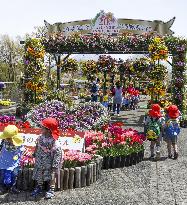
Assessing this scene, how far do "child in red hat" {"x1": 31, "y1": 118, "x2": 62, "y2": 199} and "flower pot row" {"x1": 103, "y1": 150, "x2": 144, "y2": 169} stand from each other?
91.0 inches

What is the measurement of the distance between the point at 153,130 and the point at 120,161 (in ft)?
4.98

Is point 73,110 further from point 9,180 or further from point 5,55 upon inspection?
point 5,55

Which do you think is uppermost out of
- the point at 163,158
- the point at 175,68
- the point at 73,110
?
the point at 175,68

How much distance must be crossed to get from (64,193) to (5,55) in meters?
42.1

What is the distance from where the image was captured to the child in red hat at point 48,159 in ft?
24.3

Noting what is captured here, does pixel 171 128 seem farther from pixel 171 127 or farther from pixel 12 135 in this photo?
pixel 12 135

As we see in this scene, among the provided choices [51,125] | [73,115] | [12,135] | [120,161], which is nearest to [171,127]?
[120,161]

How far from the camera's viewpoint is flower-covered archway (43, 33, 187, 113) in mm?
19844

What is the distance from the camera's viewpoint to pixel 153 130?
10.9 meters

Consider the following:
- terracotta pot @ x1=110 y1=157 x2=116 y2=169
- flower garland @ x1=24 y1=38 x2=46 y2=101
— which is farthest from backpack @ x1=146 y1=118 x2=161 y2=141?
flower garland @ x1=24 y1=38 x2=46 y2=101

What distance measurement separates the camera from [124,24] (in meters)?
21.7

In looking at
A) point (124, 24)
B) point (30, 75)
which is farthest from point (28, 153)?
point (124, 24)

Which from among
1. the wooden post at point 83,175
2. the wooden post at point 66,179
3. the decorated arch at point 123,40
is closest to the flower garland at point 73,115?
the wooden post at point 83,175

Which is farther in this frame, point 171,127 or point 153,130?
point 171,127
